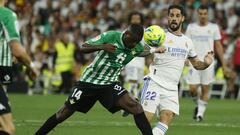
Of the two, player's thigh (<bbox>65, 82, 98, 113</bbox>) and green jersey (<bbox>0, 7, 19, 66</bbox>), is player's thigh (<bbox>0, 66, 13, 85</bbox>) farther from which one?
player's thigh (<bbox>65, 82, 98, 113</bbox>)

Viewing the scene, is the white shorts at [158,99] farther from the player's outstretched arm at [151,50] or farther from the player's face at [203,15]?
the player's face at [203,15]

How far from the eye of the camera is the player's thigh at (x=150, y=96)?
41.0ft

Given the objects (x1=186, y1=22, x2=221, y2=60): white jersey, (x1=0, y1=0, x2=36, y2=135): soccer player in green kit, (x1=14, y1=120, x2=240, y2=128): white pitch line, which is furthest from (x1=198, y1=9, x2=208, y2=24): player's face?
(x1=0, y1=0, x2=36, y2=135): soccer player in green kit

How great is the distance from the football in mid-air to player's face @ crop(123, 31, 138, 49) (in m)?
0.44

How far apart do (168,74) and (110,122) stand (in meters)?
4.77

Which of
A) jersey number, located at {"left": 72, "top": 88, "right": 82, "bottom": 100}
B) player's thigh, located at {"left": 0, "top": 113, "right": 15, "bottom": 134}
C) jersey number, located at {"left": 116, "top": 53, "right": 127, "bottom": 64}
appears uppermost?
player's thigh, located at {"left": 0, "top": 113, "right": 15, "bottom": 134}

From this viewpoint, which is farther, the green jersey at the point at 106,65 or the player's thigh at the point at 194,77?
the player's thigh at the point at 194,77

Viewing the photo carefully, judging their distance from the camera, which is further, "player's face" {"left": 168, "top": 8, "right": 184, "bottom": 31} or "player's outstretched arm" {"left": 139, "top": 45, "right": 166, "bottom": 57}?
"player's face" {"left": 168, "top": 8, "right": 184, "bottom": 31}

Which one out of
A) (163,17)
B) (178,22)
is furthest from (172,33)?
(163,17)

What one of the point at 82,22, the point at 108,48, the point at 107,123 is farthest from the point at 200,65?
the point at 82,22

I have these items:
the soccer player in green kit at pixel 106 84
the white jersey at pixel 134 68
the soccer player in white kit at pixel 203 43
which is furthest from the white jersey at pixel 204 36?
the soccer player in green kit at pixel 106 84

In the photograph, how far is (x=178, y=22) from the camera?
42.8 feet

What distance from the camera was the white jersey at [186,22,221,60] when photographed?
19344 millimetres

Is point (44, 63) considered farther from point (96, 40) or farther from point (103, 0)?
point (96, 40)
